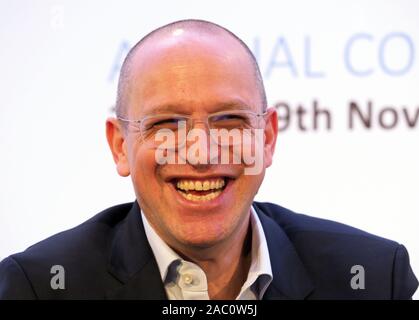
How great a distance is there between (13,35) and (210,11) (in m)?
0.57

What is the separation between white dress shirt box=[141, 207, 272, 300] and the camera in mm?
1611

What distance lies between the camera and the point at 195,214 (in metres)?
1.55

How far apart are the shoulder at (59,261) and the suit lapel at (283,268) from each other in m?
0.36

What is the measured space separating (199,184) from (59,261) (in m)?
0.35

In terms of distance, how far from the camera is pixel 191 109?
154 cm

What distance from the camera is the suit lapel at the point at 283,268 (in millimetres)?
1632

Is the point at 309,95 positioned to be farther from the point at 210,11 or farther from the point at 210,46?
the point at 210,46

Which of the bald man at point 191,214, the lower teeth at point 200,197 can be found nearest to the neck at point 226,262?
the bald man at point 191,214

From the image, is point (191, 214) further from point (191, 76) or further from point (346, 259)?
point (346, 259)

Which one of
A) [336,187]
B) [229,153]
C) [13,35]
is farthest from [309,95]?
[13,35]

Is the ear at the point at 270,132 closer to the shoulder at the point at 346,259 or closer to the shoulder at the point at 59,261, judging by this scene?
the shoulder at the point at 346,259

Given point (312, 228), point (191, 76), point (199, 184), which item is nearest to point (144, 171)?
point (199, 184)

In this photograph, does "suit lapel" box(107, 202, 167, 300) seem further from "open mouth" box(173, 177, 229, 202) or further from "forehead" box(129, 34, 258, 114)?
"forehead" box(129, 34, 258, 114)

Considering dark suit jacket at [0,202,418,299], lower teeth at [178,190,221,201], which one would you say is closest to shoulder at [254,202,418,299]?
dark suit jacket at [0,202,418,299]
